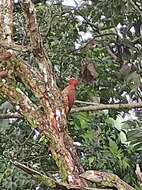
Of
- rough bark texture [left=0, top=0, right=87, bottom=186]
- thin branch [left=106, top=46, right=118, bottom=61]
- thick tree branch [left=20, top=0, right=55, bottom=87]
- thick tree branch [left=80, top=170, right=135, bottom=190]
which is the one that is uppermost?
thin branch [left=106, top=46, right=118, bottom=61]

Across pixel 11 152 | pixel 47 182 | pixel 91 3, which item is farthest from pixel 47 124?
pixel 91 3

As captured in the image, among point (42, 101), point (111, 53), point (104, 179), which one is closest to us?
point (104, 179)

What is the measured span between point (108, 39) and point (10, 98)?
26.6 inches

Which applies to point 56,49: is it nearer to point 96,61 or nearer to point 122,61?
point 96,61

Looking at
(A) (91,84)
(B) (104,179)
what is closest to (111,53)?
(A) (91,84)

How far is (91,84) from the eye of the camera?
1695 mm

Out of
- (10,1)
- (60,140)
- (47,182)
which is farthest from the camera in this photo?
(10,1)

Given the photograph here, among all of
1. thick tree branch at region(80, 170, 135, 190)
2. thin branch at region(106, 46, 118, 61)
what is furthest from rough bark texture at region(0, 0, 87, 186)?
thin branch at region(106, 46, 118, 61)

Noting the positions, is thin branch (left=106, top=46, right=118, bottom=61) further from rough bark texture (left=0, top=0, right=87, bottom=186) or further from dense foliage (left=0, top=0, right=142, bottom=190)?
rough bark texture (left=0, top=0, right=87, bottom=186)

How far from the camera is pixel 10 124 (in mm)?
1792

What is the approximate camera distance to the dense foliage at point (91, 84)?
162cm

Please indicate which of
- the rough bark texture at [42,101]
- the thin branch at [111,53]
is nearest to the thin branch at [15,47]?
the rough bark texture at [42,101]

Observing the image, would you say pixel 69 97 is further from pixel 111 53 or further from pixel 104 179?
pixel 111 53

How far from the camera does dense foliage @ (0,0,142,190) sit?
1620 mm
